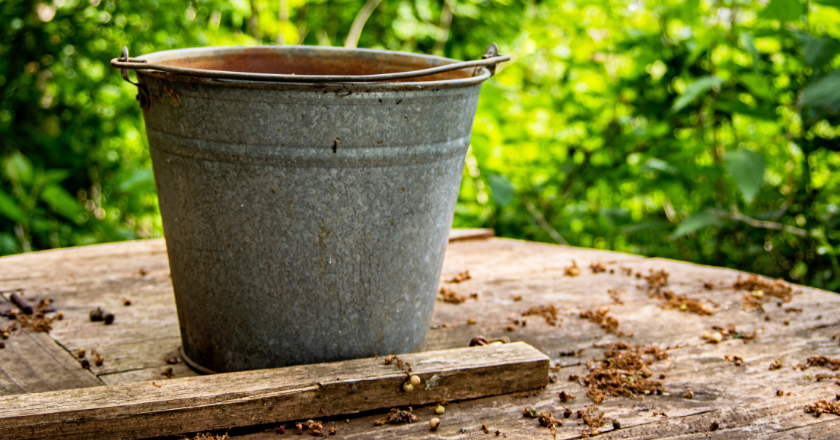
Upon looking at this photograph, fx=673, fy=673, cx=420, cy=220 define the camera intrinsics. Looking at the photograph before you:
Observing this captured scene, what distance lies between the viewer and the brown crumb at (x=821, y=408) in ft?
4.19

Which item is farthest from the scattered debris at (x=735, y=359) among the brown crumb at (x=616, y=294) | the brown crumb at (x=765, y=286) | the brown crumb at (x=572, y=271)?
the brown crumb at (x=572, y=271)

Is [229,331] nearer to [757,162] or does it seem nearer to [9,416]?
[9,416]

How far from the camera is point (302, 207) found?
125cm

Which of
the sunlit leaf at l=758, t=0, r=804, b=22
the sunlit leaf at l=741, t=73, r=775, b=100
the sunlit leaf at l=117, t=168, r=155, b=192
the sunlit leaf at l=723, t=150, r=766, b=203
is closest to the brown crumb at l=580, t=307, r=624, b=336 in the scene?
the sunlit leaf at l=723, t=150, r=766, b=203

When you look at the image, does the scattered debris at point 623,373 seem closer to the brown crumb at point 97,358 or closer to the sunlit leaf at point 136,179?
the brown crumb at point 97,358

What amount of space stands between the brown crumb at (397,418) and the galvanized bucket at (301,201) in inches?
7.9

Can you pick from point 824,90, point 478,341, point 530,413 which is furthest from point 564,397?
point 824,90

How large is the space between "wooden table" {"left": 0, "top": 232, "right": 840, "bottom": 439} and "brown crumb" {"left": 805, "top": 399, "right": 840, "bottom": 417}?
15 mm

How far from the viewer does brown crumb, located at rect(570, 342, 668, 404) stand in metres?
1.36

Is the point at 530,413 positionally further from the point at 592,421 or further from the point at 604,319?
the point at 604,319

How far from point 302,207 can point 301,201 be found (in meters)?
0.01

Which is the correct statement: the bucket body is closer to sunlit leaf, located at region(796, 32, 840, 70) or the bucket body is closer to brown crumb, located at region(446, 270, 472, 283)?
brown crumb, located at region(446, 270, 472, 283)

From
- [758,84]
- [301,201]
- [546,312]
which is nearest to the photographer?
[301,201]

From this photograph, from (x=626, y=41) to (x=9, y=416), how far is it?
2395 millimetres
